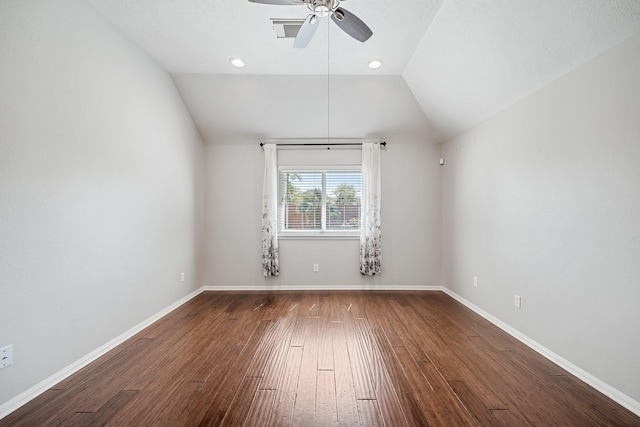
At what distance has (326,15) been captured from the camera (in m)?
1.71

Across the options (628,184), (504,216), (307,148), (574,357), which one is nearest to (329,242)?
(307,148)

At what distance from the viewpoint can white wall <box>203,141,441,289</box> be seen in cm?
428

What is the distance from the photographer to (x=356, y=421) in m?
1.53

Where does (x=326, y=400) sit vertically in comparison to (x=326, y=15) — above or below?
below

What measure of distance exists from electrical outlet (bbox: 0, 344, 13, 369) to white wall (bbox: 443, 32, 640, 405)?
374 centimetres

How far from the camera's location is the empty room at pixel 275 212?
167cm

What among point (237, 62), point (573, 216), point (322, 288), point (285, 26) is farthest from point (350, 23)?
point (322, 288)

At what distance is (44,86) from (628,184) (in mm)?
3830

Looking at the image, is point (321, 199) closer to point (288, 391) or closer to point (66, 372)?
point (288, 391)

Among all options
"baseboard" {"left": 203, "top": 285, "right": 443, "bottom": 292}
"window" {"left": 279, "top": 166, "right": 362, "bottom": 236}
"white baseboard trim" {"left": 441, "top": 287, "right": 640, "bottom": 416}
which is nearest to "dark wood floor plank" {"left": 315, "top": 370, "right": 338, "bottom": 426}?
"white baseboard trim" {"left": 441, "top": 287, "right": 640, "bottom": 416}

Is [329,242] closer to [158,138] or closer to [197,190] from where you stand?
[197,190]

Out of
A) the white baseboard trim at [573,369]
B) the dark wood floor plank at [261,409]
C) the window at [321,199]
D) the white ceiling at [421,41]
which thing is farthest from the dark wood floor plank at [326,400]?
the white ceiling at [421,41]

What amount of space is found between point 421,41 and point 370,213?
2285mm

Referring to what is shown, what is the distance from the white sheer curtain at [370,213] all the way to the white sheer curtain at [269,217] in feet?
4.42
